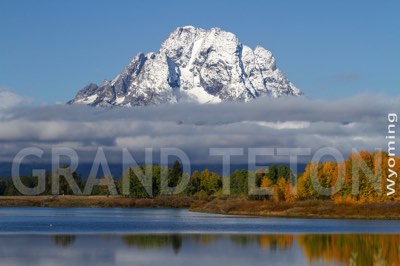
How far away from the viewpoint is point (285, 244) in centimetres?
5691

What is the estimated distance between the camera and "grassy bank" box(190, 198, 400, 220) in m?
106

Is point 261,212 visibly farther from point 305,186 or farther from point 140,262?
point 140,262

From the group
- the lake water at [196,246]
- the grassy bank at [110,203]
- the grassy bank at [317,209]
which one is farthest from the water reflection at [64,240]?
the grassy bank at [110,203]

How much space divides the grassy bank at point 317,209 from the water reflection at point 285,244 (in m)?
40.2

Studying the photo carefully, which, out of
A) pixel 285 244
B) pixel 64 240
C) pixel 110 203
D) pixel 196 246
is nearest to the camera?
pixel 196 246

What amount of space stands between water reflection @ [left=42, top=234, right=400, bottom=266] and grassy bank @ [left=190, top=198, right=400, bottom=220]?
4025 centimetres

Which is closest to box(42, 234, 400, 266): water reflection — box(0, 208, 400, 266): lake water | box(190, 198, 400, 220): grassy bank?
box(0, 208, 400, 266): lake water

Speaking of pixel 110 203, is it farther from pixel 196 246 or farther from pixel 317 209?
pixel 196 246

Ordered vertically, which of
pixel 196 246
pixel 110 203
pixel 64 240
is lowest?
pixel 110 203

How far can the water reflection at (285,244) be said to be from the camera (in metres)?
47.8

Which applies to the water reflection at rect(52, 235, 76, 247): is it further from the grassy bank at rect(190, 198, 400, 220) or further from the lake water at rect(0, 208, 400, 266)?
the grassy bank at rect(190, 198, 400, 220)

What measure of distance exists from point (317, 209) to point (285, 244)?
54417 mm

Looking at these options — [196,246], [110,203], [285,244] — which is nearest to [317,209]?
[285,244]

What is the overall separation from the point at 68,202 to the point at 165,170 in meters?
32.3
